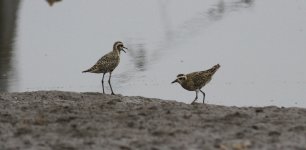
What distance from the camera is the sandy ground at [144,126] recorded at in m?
7.92

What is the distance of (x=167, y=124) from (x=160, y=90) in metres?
4.55

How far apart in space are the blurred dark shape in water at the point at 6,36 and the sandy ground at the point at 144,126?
3920mm

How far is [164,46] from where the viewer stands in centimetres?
1700

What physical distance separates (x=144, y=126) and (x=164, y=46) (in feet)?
27.5

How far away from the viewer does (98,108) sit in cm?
997

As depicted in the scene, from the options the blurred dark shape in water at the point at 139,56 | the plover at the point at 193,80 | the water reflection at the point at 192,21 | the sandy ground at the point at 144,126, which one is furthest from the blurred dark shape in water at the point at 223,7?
the sandy ground at the point at 144,126

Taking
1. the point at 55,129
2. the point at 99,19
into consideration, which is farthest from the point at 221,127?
the point at 99,19

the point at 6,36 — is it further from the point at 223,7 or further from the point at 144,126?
the point at 144,126

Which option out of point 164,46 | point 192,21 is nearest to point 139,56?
point 164,46

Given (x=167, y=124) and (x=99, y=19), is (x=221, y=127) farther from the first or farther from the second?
(x=99, y=19)

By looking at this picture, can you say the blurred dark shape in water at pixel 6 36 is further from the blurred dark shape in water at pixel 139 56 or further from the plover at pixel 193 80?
the plover at pixel 193 80

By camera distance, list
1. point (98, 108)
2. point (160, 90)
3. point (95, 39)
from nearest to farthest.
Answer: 1. point (98, 108)
2. point (160, 90)
3. point (95, 39)

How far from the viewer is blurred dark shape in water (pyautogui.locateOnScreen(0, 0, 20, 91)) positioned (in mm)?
14603

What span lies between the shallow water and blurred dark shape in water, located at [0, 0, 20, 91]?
0.02 metres
